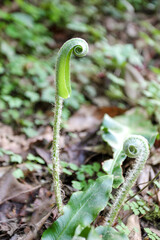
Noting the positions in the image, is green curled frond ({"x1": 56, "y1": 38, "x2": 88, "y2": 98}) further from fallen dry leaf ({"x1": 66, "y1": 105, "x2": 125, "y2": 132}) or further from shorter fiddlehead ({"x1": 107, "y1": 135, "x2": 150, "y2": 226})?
fallen dry leaf ({"x1": 66, "y1": 105, "x2": 125, "y2": 132})

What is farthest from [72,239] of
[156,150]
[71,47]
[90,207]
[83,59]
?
[83,59]

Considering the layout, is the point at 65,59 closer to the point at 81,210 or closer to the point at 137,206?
the point at 81,210

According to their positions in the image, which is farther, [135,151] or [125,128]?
[125,128]

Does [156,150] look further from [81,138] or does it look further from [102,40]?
[102,40]

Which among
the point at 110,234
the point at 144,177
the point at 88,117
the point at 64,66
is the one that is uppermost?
the point at 64,66

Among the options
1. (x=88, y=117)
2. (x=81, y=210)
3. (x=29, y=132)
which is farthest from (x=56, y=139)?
(x=88, y=117)

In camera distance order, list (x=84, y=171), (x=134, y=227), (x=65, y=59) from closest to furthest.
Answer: (x=65, y=59) → (x=134, y=227) → (x=84, y=171)

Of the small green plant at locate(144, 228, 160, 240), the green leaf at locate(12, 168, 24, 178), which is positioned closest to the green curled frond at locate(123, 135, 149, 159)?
the small green plant at locate(144, 228, 160, 240)
